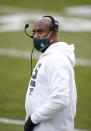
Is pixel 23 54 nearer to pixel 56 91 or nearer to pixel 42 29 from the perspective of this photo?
pixel 42 29

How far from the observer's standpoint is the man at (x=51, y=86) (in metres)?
4.86

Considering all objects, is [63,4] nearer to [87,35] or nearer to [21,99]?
[87,35]

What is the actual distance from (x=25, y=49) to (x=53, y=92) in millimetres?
8719

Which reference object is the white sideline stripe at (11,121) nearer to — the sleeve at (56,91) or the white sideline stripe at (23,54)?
the sleeve at (56,91)

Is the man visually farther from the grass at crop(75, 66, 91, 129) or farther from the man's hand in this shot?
the grass at crop(75, 66, 91, 129)

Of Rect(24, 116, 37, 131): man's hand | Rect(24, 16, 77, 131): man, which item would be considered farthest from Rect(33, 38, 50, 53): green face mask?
Rect(24, 116, 37, 131): man's hand

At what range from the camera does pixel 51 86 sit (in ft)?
16.0

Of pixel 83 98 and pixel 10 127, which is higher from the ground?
pixel 10 127

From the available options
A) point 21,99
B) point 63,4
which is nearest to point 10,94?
point 21,99

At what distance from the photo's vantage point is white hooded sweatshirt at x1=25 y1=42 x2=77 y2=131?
4.85 metres

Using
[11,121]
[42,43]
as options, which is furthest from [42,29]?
Result: [11,121]

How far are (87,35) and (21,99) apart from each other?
210 inches

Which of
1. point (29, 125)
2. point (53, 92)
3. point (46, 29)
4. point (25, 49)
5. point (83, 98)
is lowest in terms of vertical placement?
point (25, 49)

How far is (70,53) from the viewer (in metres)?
5.26
